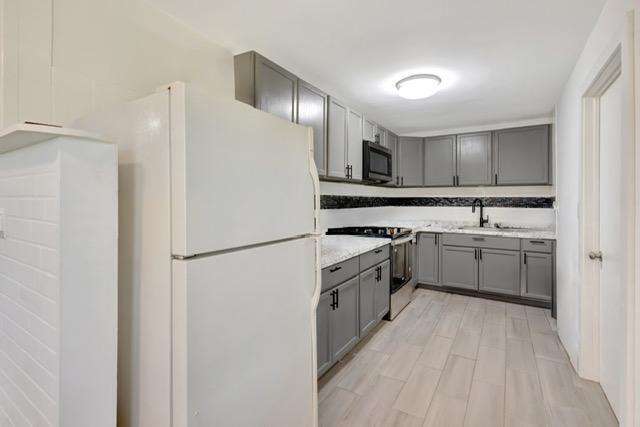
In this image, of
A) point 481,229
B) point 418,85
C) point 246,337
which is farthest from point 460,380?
point 481,229

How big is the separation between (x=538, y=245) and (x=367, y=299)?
224 centimetres

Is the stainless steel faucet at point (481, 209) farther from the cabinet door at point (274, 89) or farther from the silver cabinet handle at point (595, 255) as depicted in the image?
the cabinet door at point (274, 89)

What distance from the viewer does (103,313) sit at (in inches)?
39.3

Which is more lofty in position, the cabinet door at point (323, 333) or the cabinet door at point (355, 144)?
the cabinet door at point (355, 144)

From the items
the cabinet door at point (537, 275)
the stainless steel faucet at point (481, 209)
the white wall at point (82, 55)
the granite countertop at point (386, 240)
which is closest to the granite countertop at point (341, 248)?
the granite countertop at point (386, 240)

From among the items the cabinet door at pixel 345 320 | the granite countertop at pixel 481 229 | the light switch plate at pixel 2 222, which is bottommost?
the cabinet door at pixel 345 320

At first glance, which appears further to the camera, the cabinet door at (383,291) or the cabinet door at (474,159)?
the cabinet door at (474,159)

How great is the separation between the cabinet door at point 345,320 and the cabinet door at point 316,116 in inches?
37.9

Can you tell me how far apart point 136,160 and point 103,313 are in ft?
1.68

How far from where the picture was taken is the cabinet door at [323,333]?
2025 mm

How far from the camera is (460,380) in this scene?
2180mm

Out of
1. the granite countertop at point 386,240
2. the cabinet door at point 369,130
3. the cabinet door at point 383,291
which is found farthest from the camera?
the cabinet door at point 369,130

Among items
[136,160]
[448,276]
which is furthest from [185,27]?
[448,276]

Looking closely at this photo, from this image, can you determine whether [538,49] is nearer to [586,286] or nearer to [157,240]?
[586,286]
